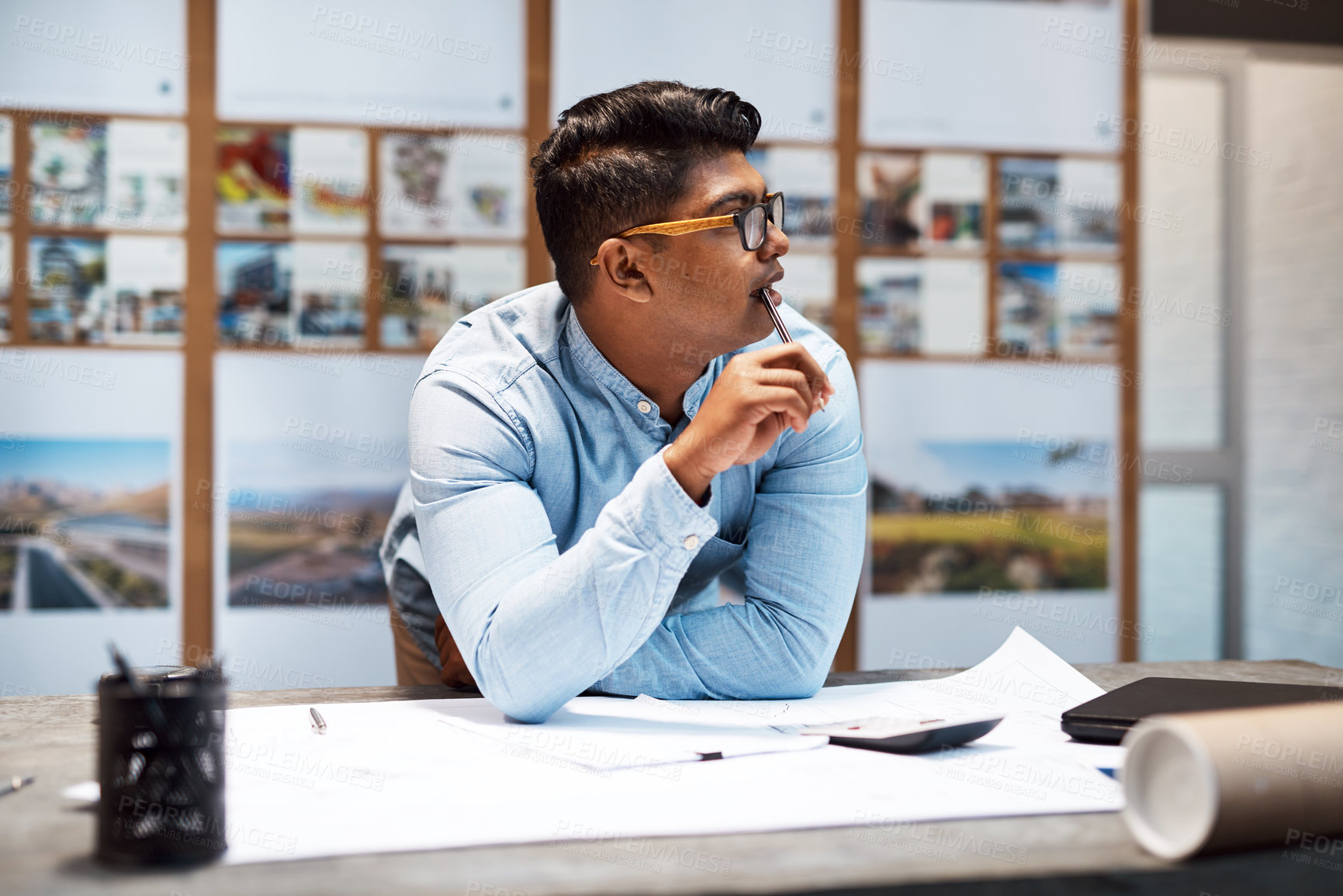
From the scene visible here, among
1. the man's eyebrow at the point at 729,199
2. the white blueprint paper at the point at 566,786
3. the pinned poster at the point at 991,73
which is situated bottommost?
the white blueprint paper at the point at 566,786

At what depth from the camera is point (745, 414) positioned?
1.21 meters

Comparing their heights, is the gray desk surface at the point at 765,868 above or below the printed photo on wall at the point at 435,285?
below

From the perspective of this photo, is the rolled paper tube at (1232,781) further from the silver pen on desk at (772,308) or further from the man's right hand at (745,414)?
the silver pen on desk at (772,308)

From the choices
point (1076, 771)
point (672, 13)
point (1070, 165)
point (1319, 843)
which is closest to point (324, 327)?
point (672, 13)

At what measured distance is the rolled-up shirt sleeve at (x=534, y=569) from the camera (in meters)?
1.15

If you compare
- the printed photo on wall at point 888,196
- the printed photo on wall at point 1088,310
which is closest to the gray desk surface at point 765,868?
the printed photo on wall at point 888,196

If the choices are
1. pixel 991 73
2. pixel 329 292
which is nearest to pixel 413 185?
pixel 329 292

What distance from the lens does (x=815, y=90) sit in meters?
3.50

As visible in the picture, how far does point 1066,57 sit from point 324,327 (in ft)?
8.61

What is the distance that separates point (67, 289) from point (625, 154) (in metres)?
2.44

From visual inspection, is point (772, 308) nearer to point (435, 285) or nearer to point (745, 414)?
point (745, 414)

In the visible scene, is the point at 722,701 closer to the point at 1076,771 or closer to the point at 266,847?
the point at 1076,771

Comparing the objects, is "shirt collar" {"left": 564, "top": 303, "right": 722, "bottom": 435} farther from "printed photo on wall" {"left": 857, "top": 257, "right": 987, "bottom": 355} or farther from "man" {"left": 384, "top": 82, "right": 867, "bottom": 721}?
"printed photo on wall" {"left": 857, "top": 257, "right": 987, "bottom": 355}

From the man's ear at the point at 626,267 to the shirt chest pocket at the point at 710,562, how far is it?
37cm
